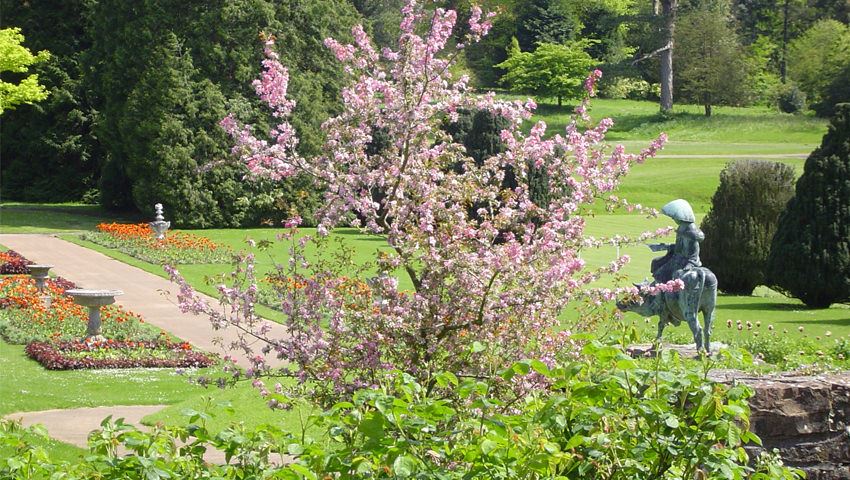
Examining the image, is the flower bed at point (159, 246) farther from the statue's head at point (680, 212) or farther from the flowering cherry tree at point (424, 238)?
the flowering cherry tree at point (424, 238)

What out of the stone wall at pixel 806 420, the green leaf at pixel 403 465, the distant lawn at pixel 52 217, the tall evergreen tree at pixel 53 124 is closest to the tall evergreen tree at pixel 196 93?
the distant lawn at pixel 52 217

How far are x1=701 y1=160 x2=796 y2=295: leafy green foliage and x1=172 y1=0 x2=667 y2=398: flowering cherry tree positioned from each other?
12.9m

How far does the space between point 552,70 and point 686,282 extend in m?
48.0

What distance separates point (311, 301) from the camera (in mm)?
6867

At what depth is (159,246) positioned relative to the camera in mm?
24625

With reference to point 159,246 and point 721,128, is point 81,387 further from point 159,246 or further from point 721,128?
point 721,128

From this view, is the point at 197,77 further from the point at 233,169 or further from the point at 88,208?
the point at 88,208

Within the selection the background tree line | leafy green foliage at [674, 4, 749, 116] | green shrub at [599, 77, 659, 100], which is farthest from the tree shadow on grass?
green shrub at [599, 77, 659, 100]

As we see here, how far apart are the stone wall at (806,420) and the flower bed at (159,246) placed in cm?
1587

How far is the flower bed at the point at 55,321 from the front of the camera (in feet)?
49.3

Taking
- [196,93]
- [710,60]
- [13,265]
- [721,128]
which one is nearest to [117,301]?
[13,265]

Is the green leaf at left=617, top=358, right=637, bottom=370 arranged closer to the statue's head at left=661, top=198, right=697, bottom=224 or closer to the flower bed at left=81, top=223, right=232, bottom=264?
the statue's head at left=661, top=198, right=697, bottom=224

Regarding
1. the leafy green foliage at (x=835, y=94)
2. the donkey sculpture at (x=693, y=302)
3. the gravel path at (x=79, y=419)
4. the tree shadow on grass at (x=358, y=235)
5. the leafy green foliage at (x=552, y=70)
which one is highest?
the leafy green foliage at (x=552, y=70)

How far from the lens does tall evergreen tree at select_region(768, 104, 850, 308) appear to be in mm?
17688
